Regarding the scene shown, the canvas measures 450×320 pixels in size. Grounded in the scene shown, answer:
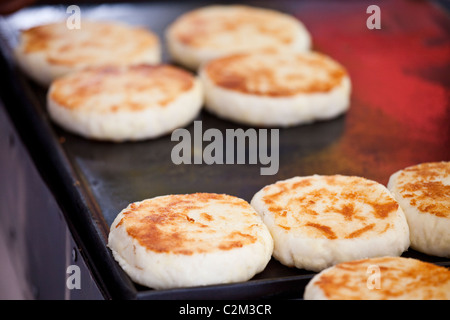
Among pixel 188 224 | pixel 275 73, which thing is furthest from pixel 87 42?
pixel 188 224

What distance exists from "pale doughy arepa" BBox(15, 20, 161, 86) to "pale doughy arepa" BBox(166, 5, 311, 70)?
0.54 ft

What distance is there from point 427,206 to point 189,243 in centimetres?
75

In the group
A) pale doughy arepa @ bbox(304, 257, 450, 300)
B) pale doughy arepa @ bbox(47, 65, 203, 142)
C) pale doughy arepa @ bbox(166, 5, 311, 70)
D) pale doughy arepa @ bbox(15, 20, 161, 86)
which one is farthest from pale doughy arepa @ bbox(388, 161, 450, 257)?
pale doughy arepa @ bbox(15, 20, 161, 86)

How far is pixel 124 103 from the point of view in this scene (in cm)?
295

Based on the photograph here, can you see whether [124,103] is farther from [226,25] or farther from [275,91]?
[226,25]

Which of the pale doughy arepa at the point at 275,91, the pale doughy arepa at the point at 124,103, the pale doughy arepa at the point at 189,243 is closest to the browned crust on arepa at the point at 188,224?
the pale doughy arepa at the point at 189,243

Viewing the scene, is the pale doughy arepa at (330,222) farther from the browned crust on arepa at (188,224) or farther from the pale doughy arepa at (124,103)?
the pale doughy arepa at (124,103)

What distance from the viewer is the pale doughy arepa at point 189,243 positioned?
189cm

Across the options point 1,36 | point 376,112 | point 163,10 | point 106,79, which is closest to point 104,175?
point 106,79

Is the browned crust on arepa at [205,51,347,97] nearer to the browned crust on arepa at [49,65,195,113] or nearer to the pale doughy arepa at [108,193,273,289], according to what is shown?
the browned crust on arepa at [49,65,195,113]

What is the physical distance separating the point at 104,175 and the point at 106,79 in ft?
2.15

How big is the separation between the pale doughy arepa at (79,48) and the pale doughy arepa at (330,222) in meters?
1.50

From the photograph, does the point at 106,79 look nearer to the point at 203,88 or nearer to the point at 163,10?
the point at 203,88

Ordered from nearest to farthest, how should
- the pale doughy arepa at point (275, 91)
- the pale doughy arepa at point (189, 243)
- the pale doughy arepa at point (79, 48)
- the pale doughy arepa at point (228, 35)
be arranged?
the pale doughy arepa at point (189, 243), the pale doughy arepa at point (275, 91), the pale doughy arepa at point (79, 48), the pale doughy arepa at point (228, 35)
